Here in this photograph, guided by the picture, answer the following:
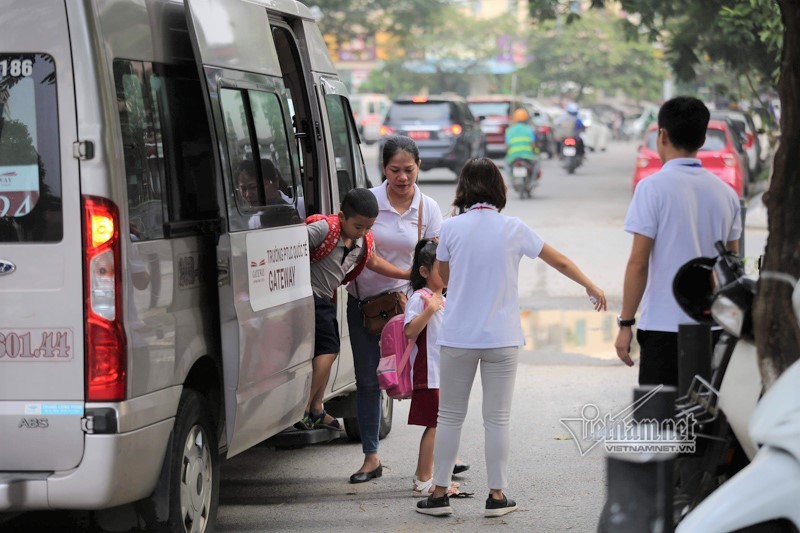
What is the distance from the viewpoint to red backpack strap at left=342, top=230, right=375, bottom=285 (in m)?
6.87

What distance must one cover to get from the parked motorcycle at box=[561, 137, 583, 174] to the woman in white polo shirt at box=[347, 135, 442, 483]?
90.5 feet

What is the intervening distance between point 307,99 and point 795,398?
4742mm

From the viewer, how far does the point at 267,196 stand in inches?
237

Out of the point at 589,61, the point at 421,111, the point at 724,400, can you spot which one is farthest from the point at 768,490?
the point at 589,61

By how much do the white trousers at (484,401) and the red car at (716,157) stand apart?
51.6ft

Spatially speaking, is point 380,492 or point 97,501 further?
point 380,492

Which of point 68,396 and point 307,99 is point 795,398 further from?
point 307,99

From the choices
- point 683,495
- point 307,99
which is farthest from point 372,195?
point 683,495

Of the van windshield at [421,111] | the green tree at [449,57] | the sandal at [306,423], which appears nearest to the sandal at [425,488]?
the sandal at [306,423]

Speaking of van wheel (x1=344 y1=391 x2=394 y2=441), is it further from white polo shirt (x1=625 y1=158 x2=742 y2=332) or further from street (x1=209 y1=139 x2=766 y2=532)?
white polo shirt (x1=625 y1=158 x2=742 y2=332)

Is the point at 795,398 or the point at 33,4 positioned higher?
the point at 33,4

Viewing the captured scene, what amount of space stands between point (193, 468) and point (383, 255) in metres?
2.08

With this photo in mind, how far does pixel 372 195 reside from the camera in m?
6.70
